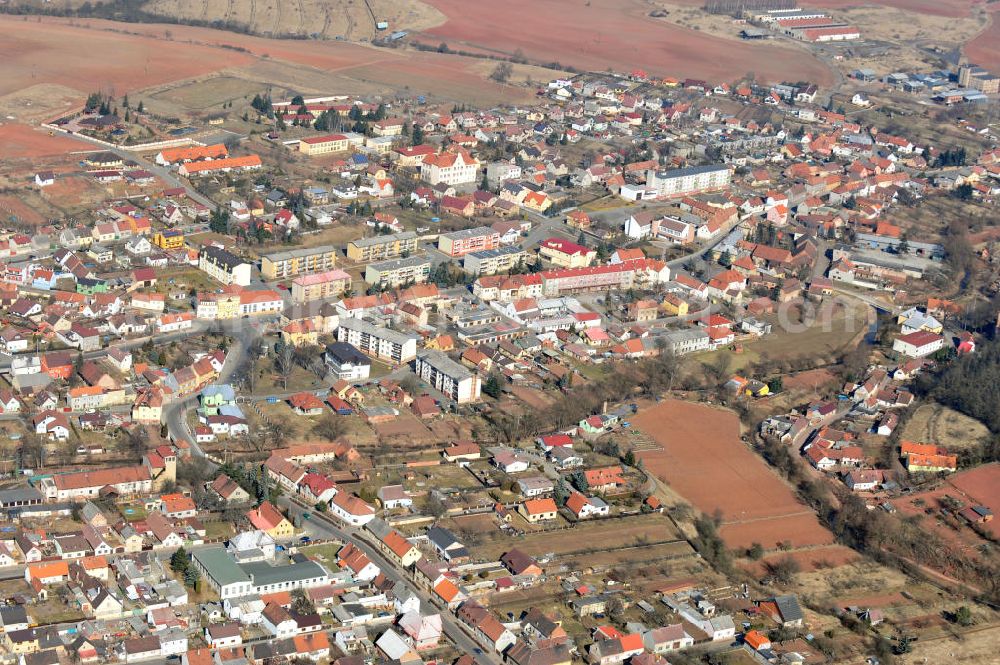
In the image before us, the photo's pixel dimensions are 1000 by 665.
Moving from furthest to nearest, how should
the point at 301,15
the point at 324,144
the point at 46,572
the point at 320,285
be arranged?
the point at 301,15, the point at 324,144, the point at 320,285, the point at 46,572

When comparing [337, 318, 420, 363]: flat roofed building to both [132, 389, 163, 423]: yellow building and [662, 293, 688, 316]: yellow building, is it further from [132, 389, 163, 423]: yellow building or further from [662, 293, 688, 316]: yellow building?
[662, 293, 688, 316]: yellow building

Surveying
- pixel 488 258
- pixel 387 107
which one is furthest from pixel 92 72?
pixel 488 258

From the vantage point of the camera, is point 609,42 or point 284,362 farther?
point 609,42

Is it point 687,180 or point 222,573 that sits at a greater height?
point 687,180

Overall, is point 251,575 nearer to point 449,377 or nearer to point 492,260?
point 449,377

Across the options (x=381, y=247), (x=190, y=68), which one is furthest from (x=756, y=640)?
(x=190, y=68)

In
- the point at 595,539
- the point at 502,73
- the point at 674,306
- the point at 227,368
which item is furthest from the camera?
the point at 502,73
